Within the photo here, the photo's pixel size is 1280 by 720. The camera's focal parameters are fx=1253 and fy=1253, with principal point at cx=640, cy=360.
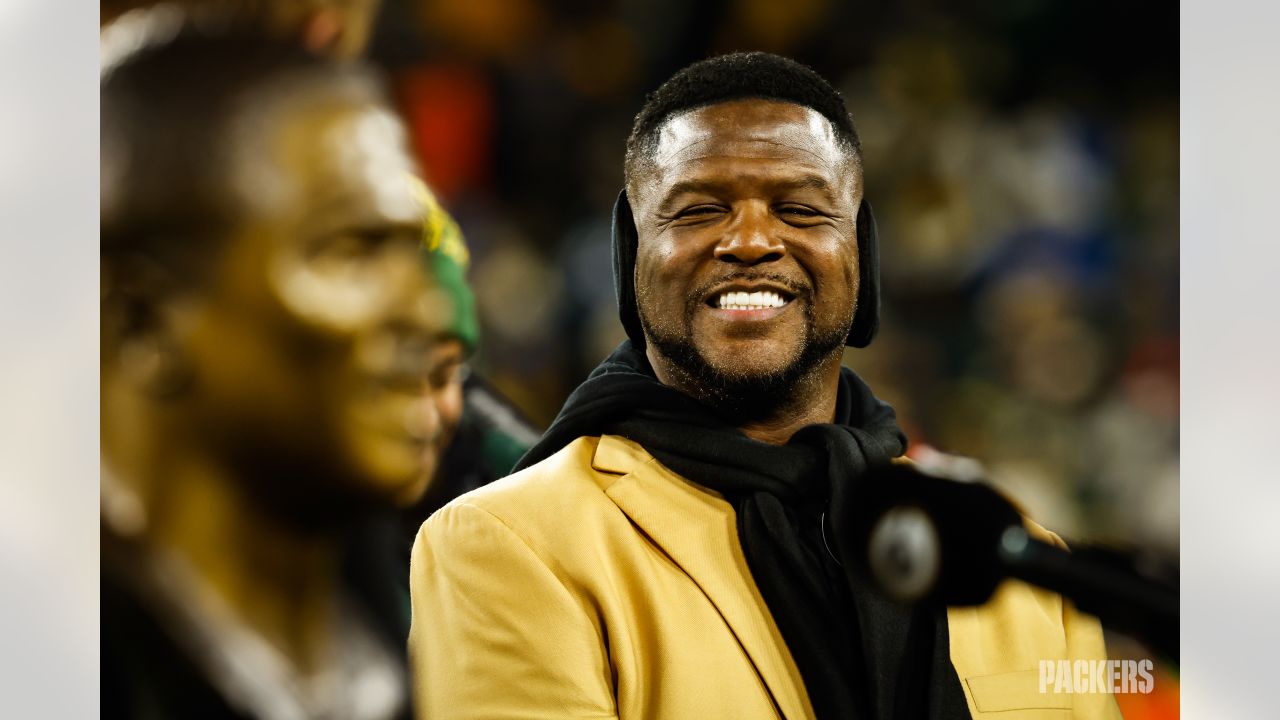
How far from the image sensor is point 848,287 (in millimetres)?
1954

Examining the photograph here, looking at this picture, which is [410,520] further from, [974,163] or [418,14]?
[974,163]

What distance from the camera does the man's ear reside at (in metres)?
2.10

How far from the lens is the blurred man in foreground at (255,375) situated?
2088mm

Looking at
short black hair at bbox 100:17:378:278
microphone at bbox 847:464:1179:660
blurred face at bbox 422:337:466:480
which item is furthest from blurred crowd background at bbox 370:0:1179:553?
microphone at bbox 847:464:1179:660

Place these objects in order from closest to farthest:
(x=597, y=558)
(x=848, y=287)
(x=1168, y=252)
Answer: (x=597, y=558), (x=848, y=287), (x=1168, y=252)

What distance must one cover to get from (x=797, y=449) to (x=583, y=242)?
1.72 ft

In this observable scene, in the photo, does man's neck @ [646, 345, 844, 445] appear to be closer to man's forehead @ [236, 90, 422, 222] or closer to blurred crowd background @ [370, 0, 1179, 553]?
blurred crowd background @ [370, 0, 1179, 553]

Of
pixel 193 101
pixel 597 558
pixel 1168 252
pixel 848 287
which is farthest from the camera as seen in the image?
pixel 1168 252

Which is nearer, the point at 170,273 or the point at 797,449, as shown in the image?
the point at 797,449

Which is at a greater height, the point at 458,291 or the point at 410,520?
the point at 458,291

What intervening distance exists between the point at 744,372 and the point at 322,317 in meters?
0.72

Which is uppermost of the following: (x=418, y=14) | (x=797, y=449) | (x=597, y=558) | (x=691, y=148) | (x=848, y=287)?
(x=418, y=14)

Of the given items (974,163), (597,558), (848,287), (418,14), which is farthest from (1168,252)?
(418,14)
